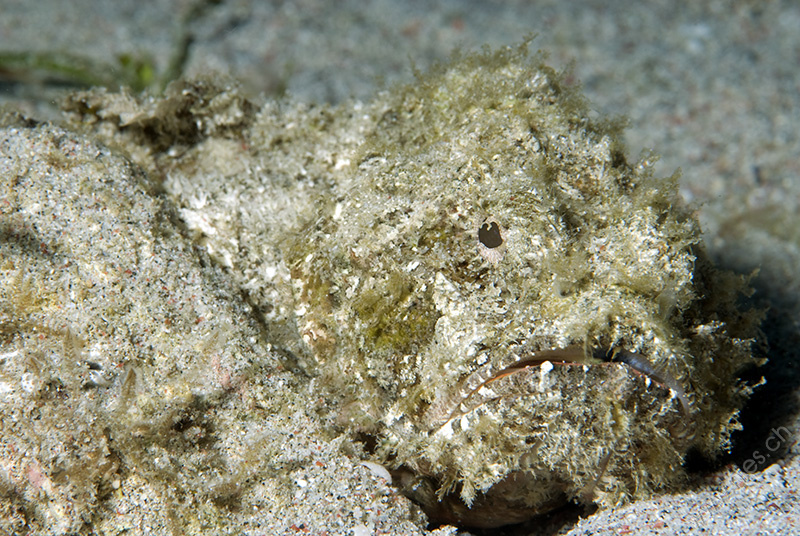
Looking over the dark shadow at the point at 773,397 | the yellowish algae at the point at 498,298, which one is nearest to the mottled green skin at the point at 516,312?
the yellowish algae at the point at 498,298

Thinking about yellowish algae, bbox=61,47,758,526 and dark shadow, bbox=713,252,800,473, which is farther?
dark shadow, bbox=713,252,800,473

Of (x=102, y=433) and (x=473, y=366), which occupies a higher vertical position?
(x=473, y=366)

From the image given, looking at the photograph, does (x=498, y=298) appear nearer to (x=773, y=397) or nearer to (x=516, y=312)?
(x=516, y=312)

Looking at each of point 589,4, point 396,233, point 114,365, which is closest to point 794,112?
point 589,4

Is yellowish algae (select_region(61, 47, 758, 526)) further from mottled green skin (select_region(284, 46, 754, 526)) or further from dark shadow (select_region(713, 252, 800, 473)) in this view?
dark shadow (select_region(713, 252, 800, 473))

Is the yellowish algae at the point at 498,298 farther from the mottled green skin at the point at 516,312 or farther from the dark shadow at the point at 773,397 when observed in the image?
the dark shadow at the point at 773,397

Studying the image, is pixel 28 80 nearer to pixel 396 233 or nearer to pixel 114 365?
pixel 114 365

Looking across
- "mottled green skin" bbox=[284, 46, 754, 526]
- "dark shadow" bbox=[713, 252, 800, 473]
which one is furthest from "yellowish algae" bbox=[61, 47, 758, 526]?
"dark shadow" bbox=[713, 252, 800, 473]

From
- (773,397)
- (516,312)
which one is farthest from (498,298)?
(773,397)
